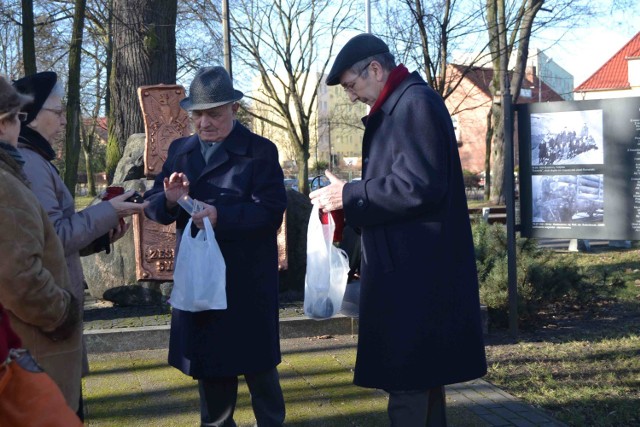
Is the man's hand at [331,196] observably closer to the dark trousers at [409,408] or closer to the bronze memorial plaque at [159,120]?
the dark trousers at [409,408]

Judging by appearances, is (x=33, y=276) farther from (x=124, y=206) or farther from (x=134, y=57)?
(x=134, y=57)

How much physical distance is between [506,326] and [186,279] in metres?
4.32

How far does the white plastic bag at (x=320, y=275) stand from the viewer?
3.76m

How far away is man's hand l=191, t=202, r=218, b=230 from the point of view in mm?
3781

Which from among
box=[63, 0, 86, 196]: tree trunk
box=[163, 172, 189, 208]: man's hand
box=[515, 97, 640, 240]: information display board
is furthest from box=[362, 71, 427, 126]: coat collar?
box=[63, 0, 86, 196]: tree trunk

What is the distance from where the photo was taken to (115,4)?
9.75 meters

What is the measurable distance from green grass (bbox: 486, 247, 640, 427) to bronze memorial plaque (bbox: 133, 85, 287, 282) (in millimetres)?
2506

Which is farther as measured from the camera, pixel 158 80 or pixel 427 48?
pixel 427 48

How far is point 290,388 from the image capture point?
552cm

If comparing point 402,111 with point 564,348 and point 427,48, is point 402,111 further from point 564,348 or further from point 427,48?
point 427,48

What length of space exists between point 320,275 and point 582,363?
3.13 metres

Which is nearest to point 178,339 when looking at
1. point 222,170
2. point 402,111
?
point 222,170

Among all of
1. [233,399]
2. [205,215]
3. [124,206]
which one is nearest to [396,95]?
[205,215]

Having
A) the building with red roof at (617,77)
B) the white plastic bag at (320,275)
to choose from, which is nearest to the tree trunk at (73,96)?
the white plastic bag at (320,275)
